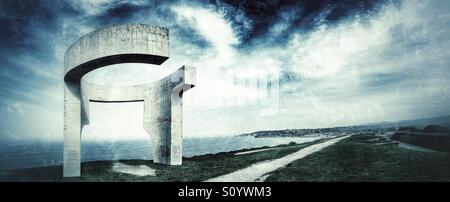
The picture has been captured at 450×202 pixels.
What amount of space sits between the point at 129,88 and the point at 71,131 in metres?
5.26

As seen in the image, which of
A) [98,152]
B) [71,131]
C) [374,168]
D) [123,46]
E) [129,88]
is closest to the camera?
[123,46]

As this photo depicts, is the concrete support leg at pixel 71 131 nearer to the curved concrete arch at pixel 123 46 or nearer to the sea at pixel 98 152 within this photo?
the curved concrete arch at pixel 123 46

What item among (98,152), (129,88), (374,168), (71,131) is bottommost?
(98,152)

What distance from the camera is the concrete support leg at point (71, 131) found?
12039mm

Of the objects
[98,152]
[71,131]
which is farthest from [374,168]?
[98,152]

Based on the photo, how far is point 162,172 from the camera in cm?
1264

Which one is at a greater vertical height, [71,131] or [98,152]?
[71,131]

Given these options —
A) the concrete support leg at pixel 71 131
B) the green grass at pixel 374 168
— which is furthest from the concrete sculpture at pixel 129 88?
the green grass at pixel 374 168

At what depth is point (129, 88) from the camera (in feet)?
55.9

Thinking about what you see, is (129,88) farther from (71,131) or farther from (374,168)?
(374,168)

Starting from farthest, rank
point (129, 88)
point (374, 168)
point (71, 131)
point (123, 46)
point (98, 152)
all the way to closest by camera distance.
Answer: point (98, 152) → point (129, 88) → point (71, 131) → point (374, 168) → point (123, 46)

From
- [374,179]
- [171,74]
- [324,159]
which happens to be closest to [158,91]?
[171,74]

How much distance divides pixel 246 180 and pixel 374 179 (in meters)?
4.25
